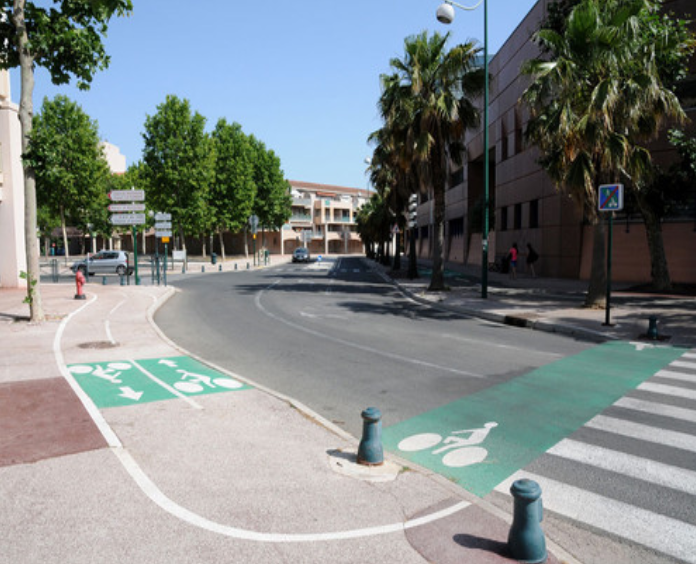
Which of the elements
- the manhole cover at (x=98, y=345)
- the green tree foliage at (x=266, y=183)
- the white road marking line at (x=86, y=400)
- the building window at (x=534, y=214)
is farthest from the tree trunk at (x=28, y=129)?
the green tree foliage at (x=266, y=183)

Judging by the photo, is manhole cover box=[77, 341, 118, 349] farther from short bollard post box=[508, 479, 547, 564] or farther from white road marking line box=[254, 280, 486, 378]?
short bollard post box=[508, 479, 547, 564]

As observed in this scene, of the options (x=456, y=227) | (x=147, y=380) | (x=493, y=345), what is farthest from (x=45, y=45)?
(x=456, y=227)

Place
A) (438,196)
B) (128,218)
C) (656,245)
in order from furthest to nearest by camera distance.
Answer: (128,218) → (438,196) → (656,245)

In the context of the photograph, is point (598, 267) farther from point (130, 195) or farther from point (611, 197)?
point (130, 195)

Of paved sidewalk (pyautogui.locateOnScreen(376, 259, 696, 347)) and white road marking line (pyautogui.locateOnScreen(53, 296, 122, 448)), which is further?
paved sidewalk (pyautogui.locateOnScreen(376, 259, 696, 347))

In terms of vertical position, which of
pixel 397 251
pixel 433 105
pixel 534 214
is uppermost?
pixel 433 105

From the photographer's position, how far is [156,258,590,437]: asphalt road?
7823 millimetres

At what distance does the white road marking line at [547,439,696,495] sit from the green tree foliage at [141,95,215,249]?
44.4 metres

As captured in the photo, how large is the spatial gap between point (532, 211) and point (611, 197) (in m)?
19.6

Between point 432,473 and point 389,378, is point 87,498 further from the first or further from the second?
point 389,378

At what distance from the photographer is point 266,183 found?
67.0 meters

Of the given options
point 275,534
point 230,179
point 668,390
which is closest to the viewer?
point 275,534

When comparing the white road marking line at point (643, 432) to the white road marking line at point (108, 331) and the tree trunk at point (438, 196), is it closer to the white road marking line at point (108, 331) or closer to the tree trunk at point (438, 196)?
the white road marking line at point (108, 331)

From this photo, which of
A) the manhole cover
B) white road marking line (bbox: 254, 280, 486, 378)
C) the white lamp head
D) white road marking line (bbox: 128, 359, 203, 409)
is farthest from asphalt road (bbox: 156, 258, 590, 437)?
the white lamp head
